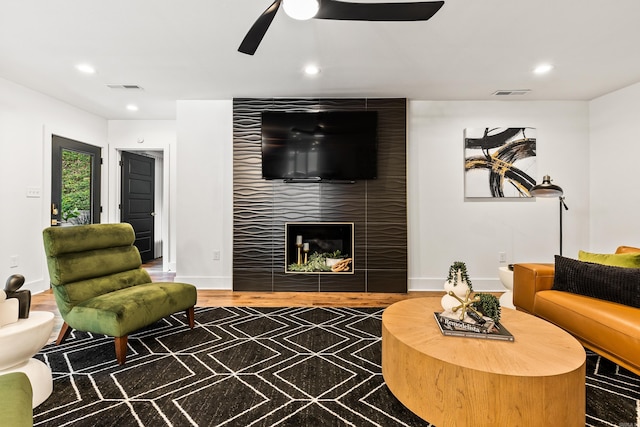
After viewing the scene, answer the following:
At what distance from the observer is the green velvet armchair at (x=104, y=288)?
2.12m

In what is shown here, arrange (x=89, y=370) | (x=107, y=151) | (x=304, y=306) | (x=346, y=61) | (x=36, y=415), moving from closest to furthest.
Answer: (x=36, y=415) → (x=89, y=370) → (x=346, y=61) → (x=304, y=306) → (x=107, y=151)

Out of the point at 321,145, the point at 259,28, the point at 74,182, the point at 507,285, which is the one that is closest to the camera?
the point at 259,28

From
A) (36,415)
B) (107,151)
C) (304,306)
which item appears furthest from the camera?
(107,151)

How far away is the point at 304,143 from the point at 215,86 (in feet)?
3.99

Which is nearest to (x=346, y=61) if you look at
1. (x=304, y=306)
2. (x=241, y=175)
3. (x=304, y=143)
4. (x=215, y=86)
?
(x=304, y=143)

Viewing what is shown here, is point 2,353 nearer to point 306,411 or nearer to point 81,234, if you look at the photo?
point 81,234

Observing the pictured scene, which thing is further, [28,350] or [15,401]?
[28,350]

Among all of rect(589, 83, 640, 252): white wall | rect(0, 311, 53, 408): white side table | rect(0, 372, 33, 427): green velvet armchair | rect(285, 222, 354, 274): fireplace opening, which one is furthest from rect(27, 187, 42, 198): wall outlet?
rect(589, 83, 640, 252): white wall

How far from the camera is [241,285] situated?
13.3 ft

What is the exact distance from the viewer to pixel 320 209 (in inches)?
161

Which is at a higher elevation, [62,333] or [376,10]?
[376,10]

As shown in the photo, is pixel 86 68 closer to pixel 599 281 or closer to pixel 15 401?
pixel 15 401

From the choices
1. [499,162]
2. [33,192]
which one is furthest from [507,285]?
[33,192]

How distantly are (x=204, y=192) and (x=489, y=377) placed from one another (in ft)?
12.3
